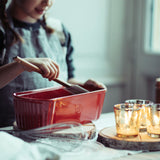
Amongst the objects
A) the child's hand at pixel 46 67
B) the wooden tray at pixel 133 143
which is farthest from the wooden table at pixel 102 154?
the child's hand at pixel 46 67

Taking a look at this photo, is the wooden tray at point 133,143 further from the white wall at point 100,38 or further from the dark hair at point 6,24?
the white wall at point 100,38

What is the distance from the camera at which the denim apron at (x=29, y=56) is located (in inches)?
42.4

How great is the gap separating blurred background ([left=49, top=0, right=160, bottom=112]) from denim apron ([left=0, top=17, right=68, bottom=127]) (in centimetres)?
46

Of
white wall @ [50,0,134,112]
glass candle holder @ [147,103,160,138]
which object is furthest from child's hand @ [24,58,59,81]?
white wall @ [50,0,134,112]

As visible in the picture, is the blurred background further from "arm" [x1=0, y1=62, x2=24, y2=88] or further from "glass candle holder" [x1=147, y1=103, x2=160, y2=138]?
"glass candle holder" [x1=147, y1=103, x2=160, y2=138]

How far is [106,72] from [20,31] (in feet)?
2.66

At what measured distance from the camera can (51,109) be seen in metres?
0.72

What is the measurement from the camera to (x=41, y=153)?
593mm

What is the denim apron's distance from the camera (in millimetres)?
1076

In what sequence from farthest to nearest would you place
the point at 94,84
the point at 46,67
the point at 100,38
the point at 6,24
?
the point at 100,38 < the point at 6,24 < the point at 94,84 < the point at 46,67

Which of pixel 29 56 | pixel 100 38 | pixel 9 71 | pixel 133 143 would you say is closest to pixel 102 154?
pixel 133 143

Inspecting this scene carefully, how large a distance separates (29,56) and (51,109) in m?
0.44

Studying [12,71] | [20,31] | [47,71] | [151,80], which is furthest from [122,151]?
[151,80]

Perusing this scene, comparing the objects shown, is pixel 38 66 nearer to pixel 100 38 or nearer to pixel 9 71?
pixel 9 71
